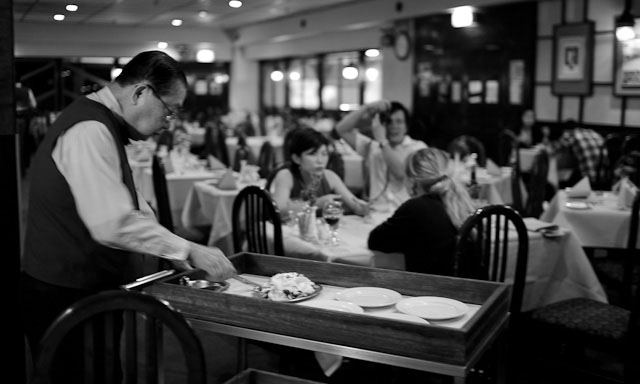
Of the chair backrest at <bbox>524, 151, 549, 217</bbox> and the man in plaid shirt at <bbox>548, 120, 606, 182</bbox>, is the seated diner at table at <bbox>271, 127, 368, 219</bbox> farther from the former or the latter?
the man in plaid shirt at <bbox>548, 120, 606, 182</bbox>

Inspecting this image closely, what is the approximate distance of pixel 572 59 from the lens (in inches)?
393

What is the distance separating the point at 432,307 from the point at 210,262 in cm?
66

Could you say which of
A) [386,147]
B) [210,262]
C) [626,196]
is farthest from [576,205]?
[210,262]

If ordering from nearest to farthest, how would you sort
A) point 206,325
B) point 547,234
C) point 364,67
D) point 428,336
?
point 428,336 < point 206,325 < point 547,234 < point 364,67

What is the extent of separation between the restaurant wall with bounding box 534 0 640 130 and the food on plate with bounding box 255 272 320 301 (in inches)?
320

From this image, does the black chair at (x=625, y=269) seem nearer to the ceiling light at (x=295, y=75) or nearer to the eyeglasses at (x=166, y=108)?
the eyeglasses at (x=166, y=108)

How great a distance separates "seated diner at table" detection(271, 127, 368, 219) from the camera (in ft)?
14.6

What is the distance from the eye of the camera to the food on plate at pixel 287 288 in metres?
2.22

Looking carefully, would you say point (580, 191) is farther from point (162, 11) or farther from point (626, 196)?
point (162, 11)

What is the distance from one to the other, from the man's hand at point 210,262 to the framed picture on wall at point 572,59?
868cm

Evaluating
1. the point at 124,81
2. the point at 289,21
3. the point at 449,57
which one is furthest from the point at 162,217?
the point at 289,21

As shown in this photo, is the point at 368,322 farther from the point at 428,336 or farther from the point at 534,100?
the point at 534,100

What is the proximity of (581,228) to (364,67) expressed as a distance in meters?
10.3

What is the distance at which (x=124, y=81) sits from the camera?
86.9 inches
